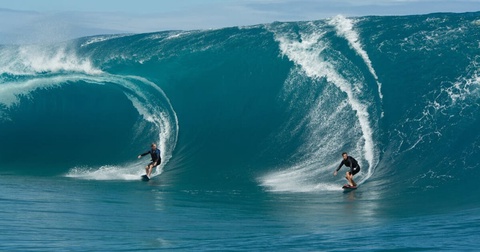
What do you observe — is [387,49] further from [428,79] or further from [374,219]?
[374,219]

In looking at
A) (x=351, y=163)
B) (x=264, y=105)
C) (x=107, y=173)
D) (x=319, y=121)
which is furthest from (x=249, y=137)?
(x=351, y=163)

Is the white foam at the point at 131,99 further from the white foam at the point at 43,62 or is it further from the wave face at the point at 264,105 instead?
the white foam at the point at 43,62

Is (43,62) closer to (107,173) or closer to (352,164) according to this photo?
(107,173)

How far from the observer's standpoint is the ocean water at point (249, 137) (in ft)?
38.9

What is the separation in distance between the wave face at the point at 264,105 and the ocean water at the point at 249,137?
5 centimetres

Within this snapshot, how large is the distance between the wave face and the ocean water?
52 mm

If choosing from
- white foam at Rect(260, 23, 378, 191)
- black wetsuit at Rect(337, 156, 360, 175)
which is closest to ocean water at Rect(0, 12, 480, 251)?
white foam at Rect(260, 23, 378, 191)

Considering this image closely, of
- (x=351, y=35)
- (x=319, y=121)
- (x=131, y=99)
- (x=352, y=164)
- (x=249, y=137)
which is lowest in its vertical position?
(x=352, y=164)

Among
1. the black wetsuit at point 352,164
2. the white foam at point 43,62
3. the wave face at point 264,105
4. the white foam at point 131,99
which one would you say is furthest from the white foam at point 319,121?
the white foam at point 43,62

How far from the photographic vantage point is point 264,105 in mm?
21609

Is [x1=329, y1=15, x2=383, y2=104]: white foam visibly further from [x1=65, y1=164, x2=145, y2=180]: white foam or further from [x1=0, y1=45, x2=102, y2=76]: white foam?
[x1=0, y1=45, x2=102, y2=76]: white foam

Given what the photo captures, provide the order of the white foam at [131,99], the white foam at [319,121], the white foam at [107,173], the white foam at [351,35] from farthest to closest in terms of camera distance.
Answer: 1. the white foam at [351,35]
2. the white foam at [131,99]
3. the white foam at [107,173]
4. the white foam at [319,121]

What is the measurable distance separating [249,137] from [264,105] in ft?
4.45

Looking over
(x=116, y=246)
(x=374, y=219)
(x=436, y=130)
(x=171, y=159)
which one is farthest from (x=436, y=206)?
(x=171, y=159)
